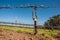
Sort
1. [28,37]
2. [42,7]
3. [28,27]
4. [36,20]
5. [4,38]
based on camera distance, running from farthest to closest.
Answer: [28,27] < [42,7] < [36,20] < [28,37] < [4,38]

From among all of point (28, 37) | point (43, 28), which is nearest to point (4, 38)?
point (28, 37)

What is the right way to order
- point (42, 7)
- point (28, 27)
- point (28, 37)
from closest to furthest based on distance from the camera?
point (28, 37) < point (42, 7) < point (28, 27)

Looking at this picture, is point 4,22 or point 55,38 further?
point 4,22

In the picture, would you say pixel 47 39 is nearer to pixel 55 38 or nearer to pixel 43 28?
pixel 55 38

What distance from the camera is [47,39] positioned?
15.0 meters

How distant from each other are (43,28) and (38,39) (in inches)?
158

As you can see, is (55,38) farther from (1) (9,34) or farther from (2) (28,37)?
(1) (9,34)

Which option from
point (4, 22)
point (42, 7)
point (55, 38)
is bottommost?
point (55, 38)

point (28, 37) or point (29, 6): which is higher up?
point (29, 6)

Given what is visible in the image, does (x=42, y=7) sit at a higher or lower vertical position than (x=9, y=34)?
higher

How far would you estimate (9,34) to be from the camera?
14.1 metres

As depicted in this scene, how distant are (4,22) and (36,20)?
10.8 feet

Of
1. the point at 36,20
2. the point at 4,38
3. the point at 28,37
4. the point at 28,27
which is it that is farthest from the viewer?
the point at 28,27

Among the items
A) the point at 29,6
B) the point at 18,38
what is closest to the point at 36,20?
the point at 29,6
